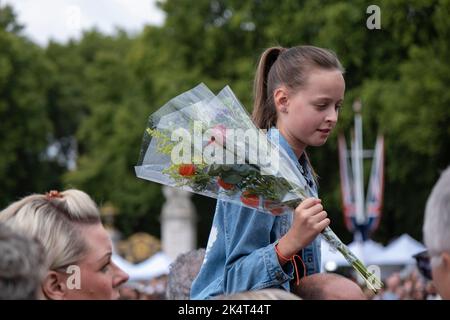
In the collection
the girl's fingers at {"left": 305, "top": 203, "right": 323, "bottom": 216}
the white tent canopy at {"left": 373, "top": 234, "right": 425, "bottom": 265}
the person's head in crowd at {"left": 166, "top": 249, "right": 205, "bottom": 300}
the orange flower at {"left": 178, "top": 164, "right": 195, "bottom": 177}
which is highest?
the orange flower at {"left": 178, "top": 164, "right": 195, "bottom": 177}

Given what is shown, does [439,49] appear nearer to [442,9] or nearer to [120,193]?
[442,9]

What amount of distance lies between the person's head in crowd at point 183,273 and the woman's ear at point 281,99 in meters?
1.72

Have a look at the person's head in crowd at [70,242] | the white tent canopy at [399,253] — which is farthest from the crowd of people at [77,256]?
the white tent canopy at [399,253]

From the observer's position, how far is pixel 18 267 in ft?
8.98

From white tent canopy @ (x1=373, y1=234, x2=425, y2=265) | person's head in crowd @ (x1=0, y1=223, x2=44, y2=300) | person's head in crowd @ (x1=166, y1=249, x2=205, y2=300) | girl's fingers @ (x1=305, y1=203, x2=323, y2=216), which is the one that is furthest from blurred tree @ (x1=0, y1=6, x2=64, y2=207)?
person's head in crowd @ (x1=0, y1=223, x2=44, y2=300)

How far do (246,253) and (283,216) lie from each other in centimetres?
23

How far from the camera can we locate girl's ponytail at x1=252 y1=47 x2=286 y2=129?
4086mm

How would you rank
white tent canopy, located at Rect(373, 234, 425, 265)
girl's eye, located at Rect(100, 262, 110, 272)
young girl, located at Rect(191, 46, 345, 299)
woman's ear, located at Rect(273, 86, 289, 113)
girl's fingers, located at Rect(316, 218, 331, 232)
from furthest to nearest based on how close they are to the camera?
white tent canopy, located at Rect(373, 234, 425, 265)
woman's ear, located at Rect(273, 86, 289, 113)
girl's eye, located at Rect(100, 262, 110, 272)
young girl, located at Rect(191, 46, 345, 299)
girl's fingers, located at Rect(316, 218, 331, 232)

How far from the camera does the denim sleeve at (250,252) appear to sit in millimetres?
3611

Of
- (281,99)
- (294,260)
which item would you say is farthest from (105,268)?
(281,99)

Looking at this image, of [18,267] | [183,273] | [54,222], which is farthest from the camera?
[183,273]

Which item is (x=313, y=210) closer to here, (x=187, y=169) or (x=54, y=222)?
(x=187, y=169)

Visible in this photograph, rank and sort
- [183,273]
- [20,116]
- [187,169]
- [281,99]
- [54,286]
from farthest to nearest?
[20,116]
[183,273]
[281,99]
[187,169]
[54,286]

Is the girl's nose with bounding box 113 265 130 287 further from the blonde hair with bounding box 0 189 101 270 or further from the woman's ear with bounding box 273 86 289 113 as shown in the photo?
the woman's ear with bounding box 273 86 289 113
